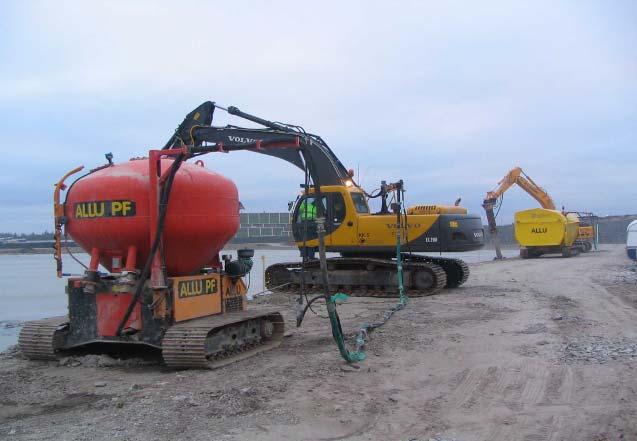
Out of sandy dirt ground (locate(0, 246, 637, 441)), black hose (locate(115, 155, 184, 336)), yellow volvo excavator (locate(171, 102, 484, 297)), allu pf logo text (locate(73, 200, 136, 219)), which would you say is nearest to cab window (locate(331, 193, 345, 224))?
yellow volvo excavator (locate(171, 102, 484, 297))

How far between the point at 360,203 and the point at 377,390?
9.23 metres

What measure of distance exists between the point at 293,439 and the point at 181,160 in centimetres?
384

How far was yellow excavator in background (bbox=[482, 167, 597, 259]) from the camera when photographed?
28.0 m

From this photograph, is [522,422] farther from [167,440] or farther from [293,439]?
[167,440]

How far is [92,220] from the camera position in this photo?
24.8 feet

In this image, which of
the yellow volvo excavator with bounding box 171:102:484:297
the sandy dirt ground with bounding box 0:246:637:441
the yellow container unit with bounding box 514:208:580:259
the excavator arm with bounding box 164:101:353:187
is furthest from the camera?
the yellow container unit with bounding box 514:208:580:259

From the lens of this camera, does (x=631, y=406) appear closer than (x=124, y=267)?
Yes

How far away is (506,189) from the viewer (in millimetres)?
30969

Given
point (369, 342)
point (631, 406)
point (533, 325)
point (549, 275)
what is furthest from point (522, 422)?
point (549, 275)

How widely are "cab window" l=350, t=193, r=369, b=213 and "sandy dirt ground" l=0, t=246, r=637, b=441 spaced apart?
216 inches

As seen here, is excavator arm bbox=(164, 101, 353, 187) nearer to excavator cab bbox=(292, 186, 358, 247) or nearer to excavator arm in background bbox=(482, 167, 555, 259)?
excavator cab bbox=(292, 186, 358, 247)

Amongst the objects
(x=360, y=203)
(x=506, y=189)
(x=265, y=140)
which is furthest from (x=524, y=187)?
(x=265, y=140)

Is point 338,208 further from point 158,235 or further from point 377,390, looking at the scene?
point 377,390

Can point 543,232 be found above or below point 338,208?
below
